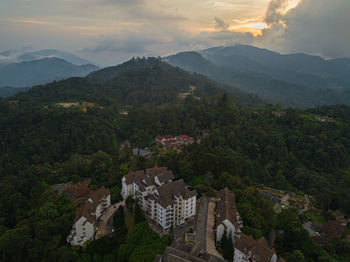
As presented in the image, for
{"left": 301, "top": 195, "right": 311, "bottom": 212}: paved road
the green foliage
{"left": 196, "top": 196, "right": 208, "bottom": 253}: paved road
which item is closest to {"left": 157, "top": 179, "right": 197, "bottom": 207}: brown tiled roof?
the green foliage

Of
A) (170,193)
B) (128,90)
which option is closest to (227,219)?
(170,193)

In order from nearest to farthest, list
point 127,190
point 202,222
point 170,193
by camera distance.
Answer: point 170,193 → point 202,222 → point 127,190

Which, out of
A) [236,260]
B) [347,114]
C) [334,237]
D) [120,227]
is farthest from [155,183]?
[347,114]

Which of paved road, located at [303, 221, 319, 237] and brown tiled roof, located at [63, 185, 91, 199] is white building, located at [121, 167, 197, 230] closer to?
brown tiled roof, located at [63, 185, 91, 199]

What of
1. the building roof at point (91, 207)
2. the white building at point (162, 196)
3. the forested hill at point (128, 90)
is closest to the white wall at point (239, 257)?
the white building at point (162, 196)

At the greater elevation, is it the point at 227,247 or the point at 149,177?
the point at 149,177

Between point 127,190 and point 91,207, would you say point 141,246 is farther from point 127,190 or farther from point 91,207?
point 127,190

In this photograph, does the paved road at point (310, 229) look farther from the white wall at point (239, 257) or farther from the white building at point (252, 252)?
the white wall at point (239, 257)
